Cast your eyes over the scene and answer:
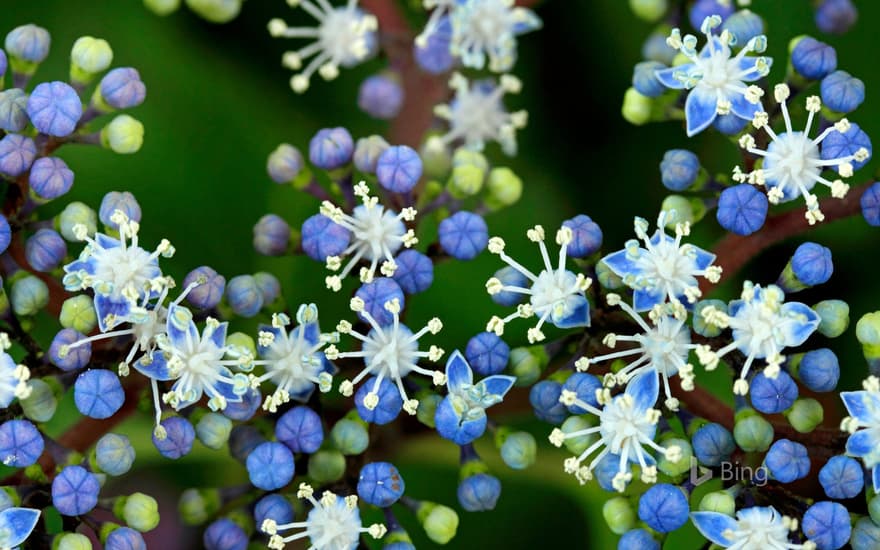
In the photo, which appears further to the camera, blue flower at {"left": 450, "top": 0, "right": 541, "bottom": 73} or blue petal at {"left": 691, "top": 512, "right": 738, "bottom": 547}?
blue flower at {"left": 450, "top": 0, "right": 541, "bottom": 73}

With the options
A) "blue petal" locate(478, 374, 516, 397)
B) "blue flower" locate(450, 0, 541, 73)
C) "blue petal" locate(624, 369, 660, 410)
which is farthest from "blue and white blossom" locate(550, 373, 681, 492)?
"blue flower" locate(450, 0, 541, 73)

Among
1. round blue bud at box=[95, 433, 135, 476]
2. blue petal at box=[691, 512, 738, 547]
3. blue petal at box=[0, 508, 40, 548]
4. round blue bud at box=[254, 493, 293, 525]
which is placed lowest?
round blue bud at box=[254, 493, 293, 525]

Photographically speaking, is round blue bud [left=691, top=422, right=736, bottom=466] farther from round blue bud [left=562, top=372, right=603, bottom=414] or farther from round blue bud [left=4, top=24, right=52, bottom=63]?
round blue bud [left=4, top=24, right=52, bottom=63]

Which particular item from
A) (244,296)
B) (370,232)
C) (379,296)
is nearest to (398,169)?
(370,232)

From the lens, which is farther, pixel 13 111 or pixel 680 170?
pixel 680 170

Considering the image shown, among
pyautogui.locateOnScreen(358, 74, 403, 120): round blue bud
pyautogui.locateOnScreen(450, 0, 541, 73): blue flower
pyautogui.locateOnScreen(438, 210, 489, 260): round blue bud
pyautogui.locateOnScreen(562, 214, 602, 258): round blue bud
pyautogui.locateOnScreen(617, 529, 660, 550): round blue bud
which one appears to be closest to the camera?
pyautogui.locateOnScreen(617, 529, 660, 550): round blue bud

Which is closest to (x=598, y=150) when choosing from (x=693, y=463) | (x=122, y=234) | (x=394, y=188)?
(x=394, y=188)

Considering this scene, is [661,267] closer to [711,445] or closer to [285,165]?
[711,445]
